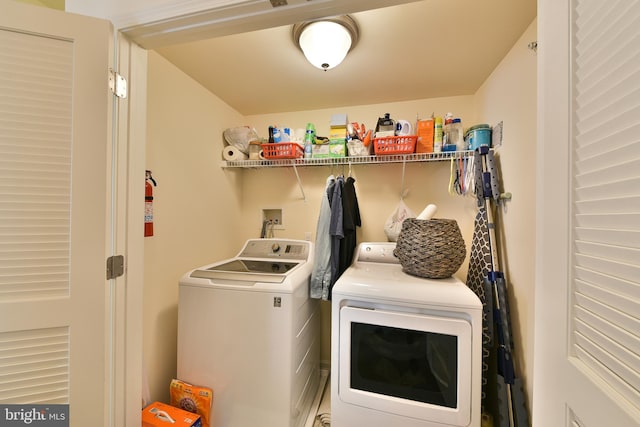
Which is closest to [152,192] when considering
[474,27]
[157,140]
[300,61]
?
[157,140]

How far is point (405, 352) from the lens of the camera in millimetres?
1231

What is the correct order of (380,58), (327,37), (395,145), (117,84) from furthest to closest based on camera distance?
1. (395,145)
2. (380,58)
3. (327,37)
4. (117,84)

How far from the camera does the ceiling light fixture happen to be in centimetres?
114

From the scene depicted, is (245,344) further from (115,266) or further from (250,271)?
(115,266)

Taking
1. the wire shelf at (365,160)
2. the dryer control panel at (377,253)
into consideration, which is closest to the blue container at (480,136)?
the wire shelf at (365,160)

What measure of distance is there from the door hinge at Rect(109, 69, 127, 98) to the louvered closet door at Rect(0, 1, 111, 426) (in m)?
0.03

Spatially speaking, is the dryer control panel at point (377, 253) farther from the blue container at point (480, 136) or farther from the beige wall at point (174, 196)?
the beige wall at point (174, 196)

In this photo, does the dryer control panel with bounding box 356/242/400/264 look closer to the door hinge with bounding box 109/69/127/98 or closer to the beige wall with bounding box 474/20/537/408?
the beige wall with bounding box 474/20/537/408

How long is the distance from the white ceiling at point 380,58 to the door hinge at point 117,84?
0.58 metres

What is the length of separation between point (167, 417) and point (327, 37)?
2140 mm

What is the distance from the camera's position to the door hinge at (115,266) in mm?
892

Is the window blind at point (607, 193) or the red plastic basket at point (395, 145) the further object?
the red plastic basket at point (395, 145)

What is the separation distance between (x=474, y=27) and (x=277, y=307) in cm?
180

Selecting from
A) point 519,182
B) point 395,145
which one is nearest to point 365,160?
point 395,145
